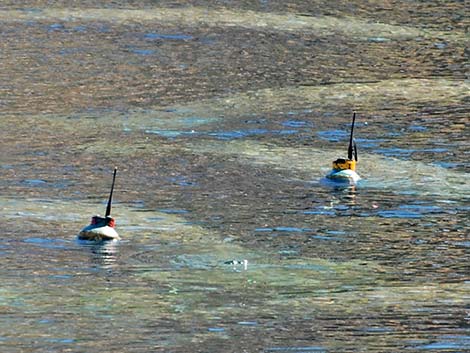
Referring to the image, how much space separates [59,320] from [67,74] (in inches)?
408

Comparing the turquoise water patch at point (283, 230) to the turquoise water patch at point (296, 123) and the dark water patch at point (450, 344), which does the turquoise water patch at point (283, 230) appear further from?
the turquoise water patch at point (296, 123)

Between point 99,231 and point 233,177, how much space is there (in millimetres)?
2956

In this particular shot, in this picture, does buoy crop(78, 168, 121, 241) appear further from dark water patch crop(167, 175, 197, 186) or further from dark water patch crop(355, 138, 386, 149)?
dark water patch crop(355, 138, 386, 149)

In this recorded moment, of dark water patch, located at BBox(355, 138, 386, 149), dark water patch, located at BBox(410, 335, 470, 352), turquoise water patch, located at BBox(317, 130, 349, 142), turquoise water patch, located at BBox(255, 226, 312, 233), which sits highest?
turquoise water patch, located at BBox(317, 130, 349, 142)

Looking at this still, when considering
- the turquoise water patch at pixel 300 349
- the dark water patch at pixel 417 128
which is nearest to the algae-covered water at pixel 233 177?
the turquoise water patch at pixel 300 349

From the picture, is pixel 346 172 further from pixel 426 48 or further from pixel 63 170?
pixel 426 48

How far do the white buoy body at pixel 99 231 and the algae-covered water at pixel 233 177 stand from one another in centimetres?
9

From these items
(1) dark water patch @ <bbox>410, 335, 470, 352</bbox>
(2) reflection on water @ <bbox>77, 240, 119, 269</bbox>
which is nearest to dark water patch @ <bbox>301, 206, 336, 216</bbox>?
(2) reflection on water @ <bbox>77, 240, 119, 269</bbox>

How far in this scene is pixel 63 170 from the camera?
14820mm

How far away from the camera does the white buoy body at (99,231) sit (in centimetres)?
1198

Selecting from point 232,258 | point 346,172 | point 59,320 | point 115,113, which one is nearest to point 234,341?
point 59,320

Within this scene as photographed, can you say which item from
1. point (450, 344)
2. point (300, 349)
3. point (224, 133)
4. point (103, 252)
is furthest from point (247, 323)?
point (224, 133)

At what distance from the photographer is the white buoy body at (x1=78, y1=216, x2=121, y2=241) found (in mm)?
11982

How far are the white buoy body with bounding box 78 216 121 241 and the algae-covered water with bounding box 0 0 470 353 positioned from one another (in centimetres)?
9
